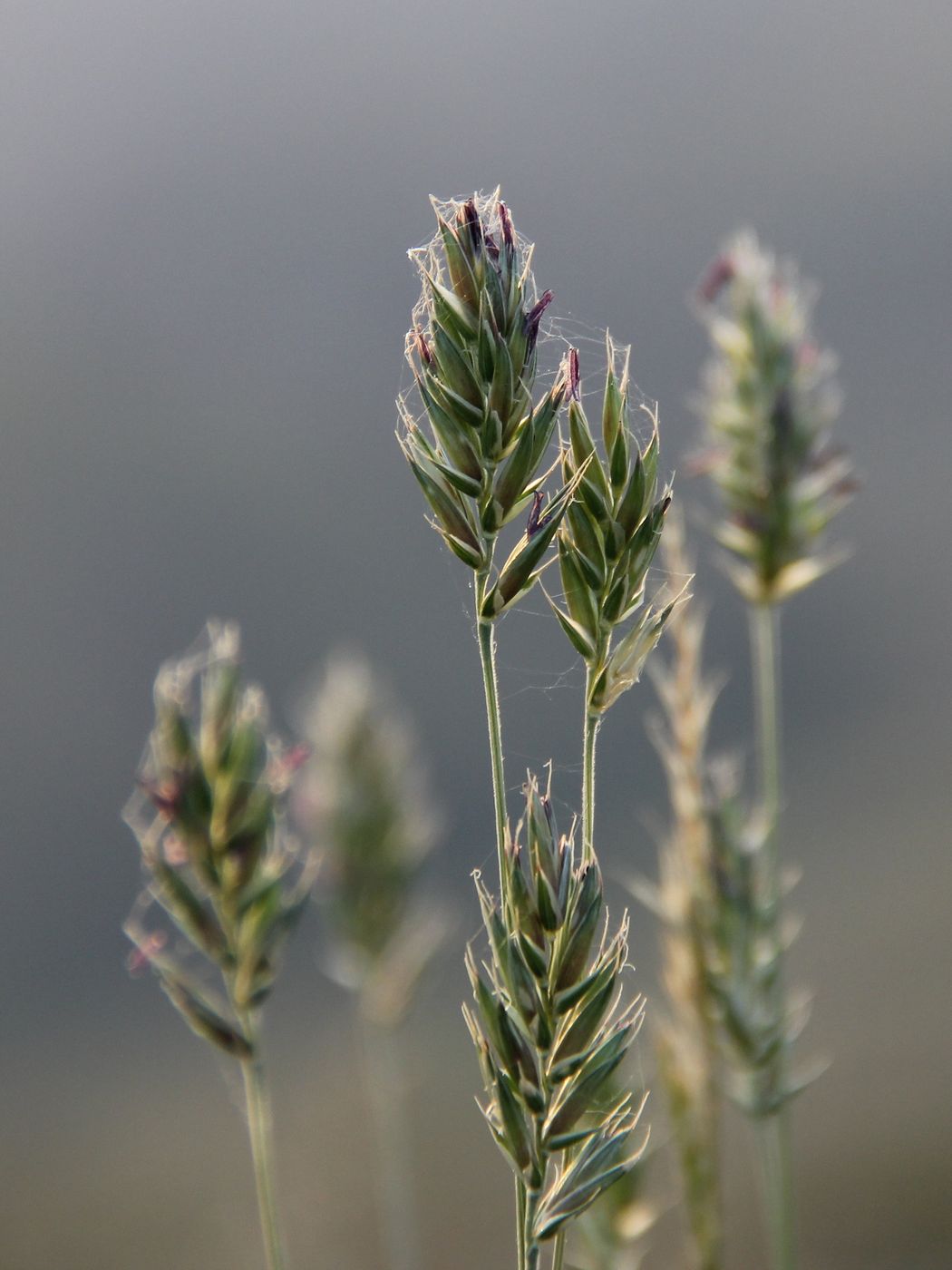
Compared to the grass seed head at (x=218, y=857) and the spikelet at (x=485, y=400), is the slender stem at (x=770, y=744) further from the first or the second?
the spikelet at (x=485, y=400)

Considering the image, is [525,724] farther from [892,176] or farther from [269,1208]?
[892,176]

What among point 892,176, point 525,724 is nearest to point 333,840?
point 525,724

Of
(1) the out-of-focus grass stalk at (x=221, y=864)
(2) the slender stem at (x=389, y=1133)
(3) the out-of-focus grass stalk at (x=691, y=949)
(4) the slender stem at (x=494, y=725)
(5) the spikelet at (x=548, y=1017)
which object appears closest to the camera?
(4) the slender stem at (x=494, y=725)

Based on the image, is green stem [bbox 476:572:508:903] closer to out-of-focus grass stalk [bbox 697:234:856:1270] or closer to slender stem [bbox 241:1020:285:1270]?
slender stem [bbox 241:1020:285:1270]

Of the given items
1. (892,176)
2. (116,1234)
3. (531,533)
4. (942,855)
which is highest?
(892,176)

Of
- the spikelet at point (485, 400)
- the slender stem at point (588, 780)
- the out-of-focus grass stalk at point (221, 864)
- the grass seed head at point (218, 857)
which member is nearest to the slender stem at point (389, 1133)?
the out-of-focus grass stalk at point (221, 864)

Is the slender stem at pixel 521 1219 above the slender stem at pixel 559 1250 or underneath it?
above

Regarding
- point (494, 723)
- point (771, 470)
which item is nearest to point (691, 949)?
point (771, 470)
